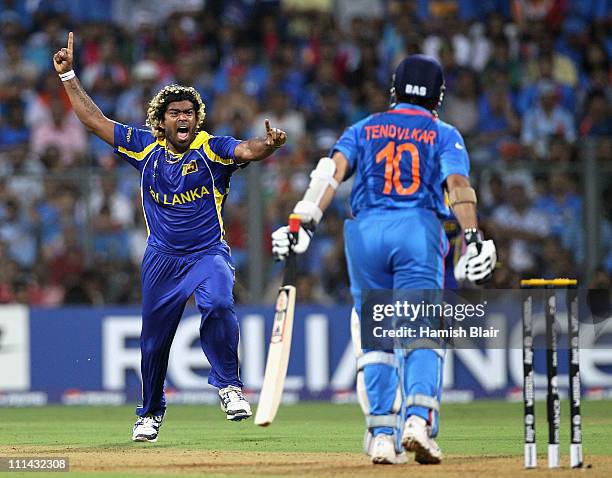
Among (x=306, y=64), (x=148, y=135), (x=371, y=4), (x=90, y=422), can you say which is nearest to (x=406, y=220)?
(x=148, y=135)

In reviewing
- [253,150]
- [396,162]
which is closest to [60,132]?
[253,150]

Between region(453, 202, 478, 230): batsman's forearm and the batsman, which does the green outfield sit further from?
region(453, 202, 478, 230): batsman's forearm

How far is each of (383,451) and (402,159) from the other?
168 centimetres

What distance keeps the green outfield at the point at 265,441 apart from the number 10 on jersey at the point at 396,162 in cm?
161

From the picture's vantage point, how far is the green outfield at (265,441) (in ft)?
25.5

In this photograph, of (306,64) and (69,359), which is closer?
(69,359)

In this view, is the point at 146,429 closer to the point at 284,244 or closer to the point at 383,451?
the point at 383,451

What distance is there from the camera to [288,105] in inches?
689

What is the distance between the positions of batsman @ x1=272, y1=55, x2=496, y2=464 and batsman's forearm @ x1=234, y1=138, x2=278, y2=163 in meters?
1.50

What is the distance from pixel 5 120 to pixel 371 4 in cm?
603

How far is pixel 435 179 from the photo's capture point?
7902 millimetres

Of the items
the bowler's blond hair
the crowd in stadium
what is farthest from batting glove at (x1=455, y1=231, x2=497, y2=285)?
the crowd in stadium

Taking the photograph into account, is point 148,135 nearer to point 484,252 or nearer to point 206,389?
point 484,252

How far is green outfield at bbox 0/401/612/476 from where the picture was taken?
7777 millimetres
